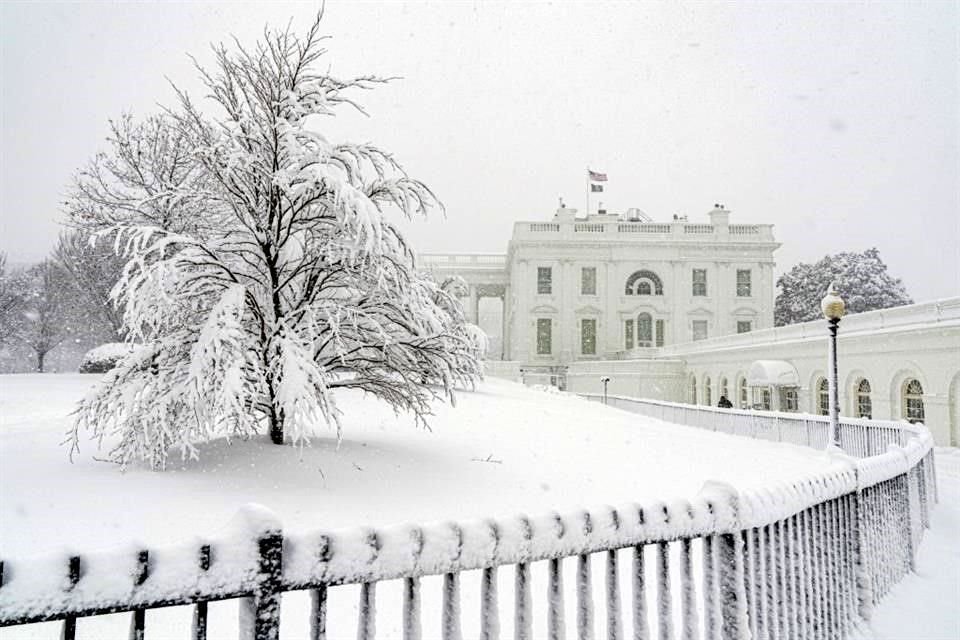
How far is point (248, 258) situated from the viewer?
9.86m

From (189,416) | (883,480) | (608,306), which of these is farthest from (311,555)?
(608,306)

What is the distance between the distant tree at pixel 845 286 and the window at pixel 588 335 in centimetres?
2383

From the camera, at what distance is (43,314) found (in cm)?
4131

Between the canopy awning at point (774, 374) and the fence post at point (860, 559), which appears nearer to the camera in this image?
the fence post at point (860, 559)

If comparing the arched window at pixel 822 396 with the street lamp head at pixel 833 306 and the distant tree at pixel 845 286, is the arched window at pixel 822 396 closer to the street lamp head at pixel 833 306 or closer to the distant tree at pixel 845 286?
the street lamp head at pixel 833 306

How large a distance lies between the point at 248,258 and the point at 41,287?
140 feet

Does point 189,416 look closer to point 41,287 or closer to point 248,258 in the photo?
point 248,258

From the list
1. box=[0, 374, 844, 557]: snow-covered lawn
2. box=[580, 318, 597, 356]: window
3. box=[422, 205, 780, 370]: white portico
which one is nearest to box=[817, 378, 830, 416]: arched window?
box=[0, 374, 844, 557]: snow-covered lawn

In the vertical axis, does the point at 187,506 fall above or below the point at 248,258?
below

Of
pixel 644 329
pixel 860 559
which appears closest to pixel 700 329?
pixel 644 329

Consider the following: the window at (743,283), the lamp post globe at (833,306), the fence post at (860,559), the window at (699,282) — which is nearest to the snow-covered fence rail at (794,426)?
the lamp post globe at (833,306)

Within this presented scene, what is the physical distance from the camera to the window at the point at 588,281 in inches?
2291

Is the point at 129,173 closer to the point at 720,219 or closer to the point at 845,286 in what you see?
the point at 720,219

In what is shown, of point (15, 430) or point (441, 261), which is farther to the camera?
point (441, 261)
